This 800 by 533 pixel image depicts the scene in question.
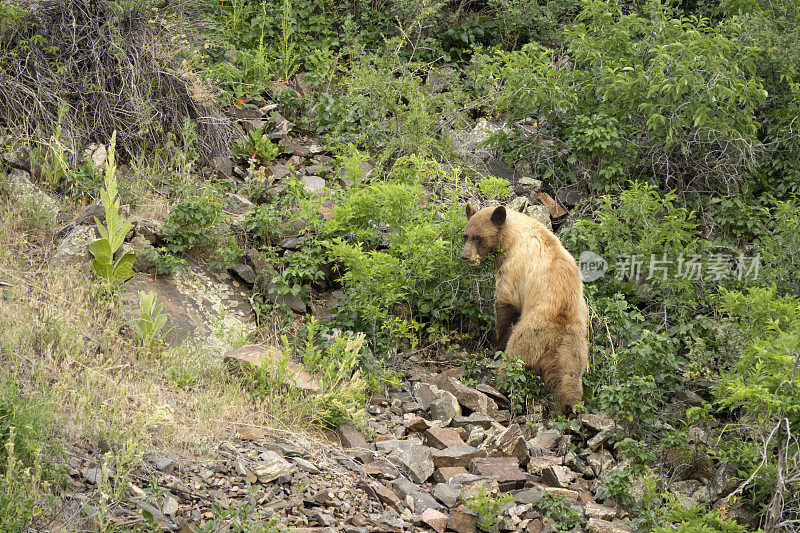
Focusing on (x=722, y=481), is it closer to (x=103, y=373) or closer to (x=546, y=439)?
(x=546, y=439)

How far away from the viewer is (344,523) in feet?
14.9

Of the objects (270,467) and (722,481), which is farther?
(722,481)

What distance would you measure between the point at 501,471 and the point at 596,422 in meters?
1.15

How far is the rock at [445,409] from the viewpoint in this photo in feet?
20.4

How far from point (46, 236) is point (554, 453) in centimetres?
492

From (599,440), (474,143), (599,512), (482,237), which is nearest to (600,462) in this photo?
(599,440)

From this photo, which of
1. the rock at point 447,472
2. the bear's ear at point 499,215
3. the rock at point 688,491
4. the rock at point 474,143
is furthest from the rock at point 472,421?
the rock at point 474,143

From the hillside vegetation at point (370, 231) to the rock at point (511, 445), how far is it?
53cm

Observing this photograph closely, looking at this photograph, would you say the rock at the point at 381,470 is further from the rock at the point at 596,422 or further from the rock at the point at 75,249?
the rock at the point at 75,249

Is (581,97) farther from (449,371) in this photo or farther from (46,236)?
(46,236)

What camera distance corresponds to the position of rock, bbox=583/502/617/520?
507 centimetres

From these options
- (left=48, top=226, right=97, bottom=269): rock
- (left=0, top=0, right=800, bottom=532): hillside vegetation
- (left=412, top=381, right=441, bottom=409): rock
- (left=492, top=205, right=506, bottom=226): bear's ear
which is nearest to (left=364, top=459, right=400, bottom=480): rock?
(left=0, top=0, right=800, bottom=532): hillside vegetation

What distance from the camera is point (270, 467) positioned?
4.84 metres

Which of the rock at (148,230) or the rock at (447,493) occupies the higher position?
the rock at (148,230)
